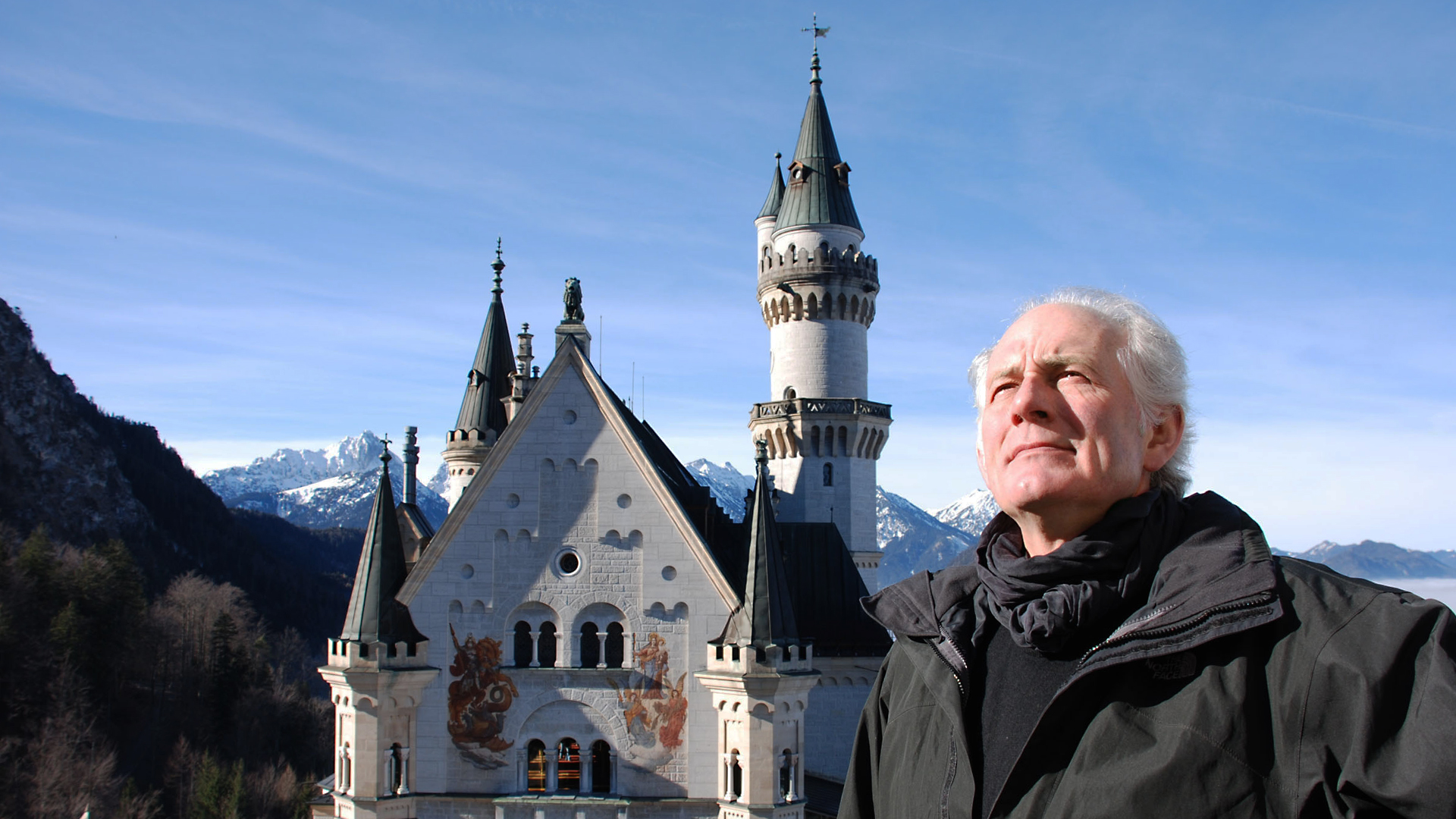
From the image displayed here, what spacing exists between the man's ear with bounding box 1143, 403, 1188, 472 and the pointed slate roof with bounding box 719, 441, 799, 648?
1719cm

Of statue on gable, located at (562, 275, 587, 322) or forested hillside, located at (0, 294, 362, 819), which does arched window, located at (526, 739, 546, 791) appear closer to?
statue on gable, located at (562, 275, 587, 322)

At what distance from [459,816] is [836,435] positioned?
25856 millimetres

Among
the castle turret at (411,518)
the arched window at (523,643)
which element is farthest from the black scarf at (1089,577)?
the castle turret at (411,518)

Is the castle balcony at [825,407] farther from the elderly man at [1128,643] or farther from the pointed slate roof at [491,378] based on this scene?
the elderly man at [1128,643]

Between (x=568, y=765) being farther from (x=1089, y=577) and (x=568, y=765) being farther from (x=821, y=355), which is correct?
(x=821, y=355)

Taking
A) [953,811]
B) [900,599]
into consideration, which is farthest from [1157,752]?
[900,599]

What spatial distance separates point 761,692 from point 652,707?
286 cm

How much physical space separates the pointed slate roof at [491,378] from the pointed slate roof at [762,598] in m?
19.6

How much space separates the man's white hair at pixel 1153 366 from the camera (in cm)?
413

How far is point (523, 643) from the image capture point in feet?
77.3

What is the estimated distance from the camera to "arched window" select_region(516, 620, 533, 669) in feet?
77.0

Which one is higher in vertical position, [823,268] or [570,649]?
[823,268]

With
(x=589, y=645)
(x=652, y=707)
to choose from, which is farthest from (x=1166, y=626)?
(x=589, y=645)

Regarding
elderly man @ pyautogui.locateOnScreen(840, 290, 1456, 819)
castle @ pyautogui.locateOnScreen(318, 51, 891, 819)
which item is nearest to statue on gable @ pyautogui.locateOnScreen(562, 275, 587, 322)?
castle @ pyautogui.locateOnScreen(318, 51, 891, 819)
